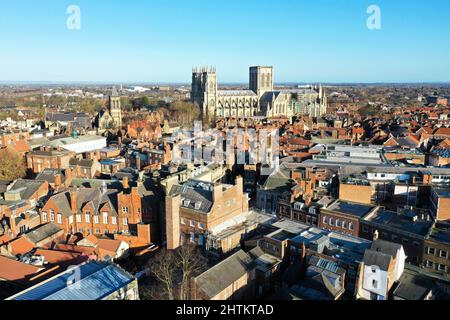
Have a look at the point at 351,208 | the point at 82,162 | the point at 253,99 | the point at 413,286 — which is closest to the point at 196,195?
the point at 351,208

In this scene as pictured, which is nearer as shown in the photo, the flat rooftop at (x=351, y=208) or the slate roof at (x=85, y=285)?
the slate roof at (x=85, y=285)

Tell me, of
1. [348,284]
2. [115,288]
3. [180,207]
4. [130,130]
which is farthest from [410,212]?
[130,130]

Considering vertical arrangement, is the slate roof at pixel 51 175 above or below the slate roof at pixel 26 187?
above

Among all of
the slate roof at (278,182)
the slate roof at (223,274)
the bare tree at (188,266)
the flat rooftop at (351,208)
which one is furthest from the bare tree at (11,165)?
the flat rooftop at (351,208)

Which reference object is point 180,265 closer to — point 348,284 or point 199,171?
point 348,284

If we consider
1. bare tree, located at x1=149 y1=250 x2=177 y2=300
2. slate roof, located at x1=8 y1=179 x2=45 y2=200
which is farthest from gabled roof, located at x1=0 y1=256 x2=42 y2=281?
slate roof, located at x1=8 y1=179 x2=45 y2=200

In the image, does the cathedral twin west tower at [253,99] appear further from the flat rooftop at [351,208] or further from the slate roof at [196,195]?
the slate roof at [196,195]

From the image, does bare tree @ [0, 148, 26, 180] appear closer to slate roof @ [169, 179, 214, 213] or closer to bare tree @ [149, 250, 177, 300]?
slate roof @ [169, 179, 214, 213]
